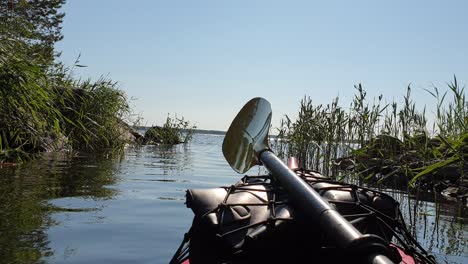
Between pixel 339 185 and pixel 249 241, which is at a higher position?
pixel 339 185

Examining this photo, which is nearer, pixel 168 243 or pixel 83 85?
pixel 168 243

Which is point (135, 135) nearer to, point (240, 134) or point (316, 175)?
point (240, 134)

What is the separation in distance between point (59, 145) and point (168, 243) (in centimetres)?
752

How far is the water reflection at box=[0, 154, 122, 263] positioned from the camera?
2.58 meters

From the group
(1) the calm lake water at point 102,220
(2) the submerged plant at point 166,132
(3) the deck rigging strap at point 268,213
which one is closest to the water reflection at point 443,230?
(1) the calm lake water at point 102,220

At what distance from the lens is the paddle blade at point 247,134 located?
10.4 ft

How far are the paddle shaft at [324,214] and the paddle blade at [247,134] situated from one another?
3.61ft

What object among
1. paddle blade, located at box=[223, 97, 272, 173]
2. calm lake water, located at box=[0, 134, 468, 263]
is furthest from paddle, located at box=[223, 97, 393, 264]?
calm lake water, located at box=[0, 134, 468, 263]

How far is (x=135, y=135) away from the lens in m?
16.8

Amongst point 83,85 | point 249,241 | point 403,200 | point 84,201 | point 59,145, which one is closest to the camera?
point 249,241

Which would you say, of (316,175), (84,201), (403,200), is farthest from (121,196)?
(403,200)

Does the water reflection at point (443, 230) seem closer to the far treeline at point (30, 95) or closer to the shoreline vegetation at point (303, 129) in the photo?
the shoreline vegetation at point (303, 129)

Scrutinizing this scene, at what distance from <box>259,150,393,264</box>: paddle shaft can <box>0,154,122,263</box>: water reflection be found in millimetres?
1479

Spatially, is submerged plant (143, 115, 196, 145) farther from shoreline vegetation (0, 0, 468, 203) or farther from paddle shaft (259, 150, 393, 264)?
paddle shaft (259, 150, 393, 264)
